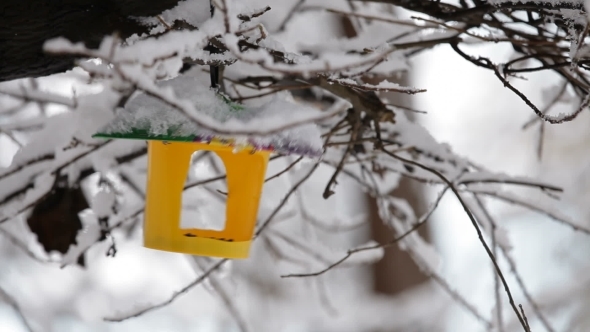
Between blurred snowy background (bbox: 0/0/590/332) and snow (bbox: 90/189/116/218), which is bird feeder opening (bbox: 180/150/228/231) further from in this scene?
blurred snowy background (bbox: 0/0/590/332)

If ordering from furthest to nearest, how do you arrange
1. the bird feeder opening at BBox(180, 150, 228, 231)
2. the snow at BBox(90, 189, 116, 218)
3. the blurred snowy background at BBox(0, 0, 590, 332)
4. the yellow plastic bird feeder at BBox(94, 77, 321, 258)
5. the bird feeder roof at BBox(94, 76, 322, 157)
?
the blurred snowy background at BBox(0, 0, 590, 332) → the bird feeder opening at BBox(180, 150, 228, 231) → the snow at BBox(90, 189, 116, 218) → the yellow plastic bird feeder at BBox(94, 77, 321, 258) → the bird feeder roof at BBox(94, 76, 322, 157)

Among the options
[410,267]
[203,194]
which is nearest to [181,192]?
[203,194]

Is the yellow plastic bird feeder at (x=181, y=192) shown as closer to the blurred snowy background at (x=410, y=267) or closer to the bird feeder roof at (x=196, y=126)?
the bird feeder roof at (x=196, y=126)

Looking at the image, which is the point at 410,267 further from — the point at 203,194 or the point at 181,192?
the point at 181,192

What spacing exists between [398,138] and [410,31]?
0.69 feet

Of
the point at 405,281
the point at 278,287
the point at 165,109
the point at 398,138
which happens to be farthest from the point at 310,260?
the point at 278,287

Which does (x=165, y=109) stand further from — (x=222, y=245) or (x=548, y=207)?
(x=548, y=207)

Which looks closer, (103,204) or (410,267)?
(103,204)

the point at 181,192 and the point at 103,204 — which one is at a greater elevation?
the point at 181,192

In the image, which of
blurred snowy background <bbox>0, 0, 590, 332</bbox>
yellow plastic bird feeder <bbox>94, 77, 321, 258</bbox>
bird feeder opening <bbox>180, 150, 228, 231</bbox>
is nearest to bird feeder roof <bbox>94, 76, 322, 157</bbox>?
yellow plastic bird feeder <bbox>94, 77, 321, 258</bbox>

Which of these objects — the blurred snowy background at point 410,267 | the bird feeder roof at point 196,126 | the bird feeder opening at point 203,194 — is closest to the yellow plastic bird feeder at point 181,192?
the bird feeder roof at point 196,126

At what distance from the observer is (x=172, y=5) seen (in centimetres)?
76

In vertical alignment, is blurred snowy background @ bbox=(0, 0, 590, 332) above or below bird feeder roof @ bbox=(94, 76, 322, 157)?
below

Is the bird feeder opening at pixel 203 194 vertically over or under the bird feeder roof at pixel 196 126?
under
